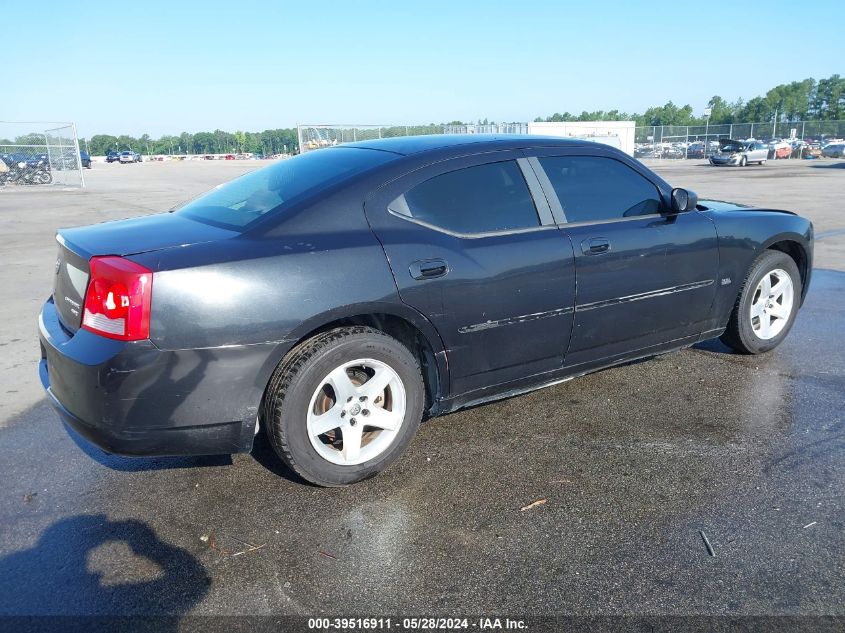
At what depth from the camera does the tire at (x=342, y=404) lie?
2854mm

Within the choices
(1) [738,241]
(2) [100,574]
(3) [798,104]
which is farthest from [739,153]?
(3) [798,104]

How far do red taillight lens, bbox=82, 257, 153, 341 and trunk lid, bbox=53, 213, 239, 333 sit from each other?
0.09 m

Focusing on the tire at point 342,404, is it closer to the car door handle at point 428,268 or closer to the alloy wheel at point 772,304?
the car door handle at point 428,268

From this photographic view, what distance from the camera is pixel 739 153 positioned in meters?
36.8

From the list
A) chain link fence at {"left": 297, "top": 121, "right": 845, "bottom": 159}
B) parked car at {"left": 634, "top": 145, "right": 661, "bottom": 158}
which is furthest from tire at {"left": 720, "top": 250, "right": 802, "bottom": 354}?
parked car at {"left": 634, "top": 145, "right": 661, "bottom": 158}

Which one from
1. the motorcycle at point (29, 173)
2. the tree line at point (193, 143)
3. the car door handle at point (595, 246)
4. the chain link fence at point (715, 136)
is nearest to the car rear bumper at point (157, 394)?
the car door handle at point (595, 246)

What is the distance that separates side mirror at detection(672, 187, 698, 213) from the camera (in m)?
3.97

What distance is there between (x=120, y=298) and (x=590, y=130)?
35813mm

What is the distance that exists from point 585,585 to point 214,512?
5.24 feet

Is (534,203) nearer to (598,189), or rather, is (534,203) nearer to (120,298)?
(598,189)

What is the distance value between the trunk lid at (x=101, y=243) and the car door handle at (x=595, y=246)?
1.84m

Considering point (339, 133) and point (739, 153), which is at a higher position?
point (339, 133)

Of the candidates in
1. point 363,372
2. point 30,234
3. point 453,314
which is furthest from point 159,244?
point 30,234

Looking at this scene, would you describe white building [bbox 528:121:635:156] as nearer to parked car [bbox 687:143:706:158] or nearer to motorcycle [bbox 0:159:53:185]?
parked car [bbox 687:143:706:158]
